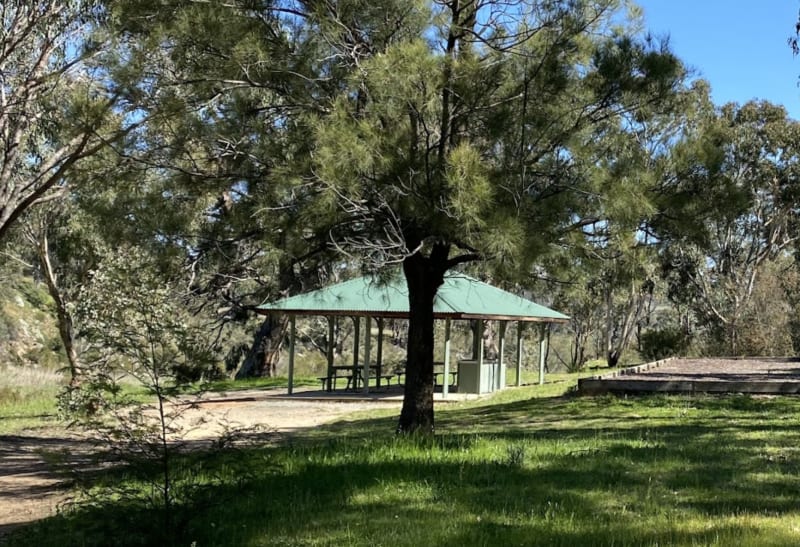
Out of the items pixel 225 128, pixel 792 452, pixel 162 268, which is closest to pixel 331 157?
pixel 225 128

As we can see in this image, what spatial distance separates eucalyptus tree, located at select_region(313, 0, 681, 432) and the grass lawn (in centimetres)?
195

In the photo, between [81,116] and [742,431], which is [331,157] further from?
[742,431]

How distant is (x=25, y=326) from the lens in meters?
44.5

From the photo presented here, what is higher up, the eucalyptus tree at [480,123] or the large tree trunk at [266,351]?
the eucalyptus tree at [480,123]

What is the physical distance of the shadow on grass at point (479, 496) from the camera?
15.7ft

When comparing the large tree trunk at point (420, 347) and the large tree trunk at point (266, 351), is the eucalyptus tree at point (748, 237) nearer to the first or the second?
the large tree trunk at point (266, 351)

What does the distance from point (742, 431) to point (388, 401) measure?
36.8ft

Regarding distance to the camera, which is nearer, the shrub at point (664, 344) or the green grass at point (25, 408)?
the green grass at point (25, 408)

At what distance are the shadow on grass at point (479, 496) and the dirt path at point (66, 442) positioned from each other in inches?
17.6

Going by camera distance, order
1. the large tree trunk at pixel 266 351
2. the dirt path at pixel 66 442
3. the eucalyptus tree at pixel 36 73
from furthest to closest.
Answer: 1. the large tree trunk at pixel 266 351
2. the eucalyptus tree at pixel 36 73
3. the dirt path at pixel 66 442

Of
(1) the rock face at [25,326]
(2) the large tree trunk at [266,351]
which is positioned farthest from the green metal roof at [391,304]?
(1) the rock face at [25,326]

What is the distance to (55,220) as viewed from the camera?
19.8 meters

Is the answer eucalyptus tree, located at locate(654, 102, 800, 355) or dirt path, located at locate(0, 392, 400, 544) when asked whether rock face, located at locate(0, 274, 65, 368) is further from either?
eucalyptus tree, located at locate(654, 102, 800, 355)

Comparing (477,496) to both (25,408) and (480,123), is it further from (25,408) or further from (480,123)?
(25,408)
